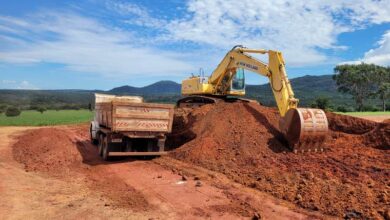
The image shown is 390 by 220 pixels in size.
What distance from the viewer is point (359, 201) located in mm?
7234

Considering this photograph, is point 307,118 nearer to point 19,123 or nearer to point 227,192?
point 227,192

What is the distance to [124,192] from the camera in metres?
8.49

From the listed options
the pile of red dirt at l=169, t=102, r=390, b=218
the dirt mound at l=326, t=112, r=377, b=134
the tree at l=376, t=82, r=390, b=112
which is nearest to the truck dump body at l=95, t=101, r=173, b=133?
the pile of red dirt at l=169, t=102, r=390, b=218

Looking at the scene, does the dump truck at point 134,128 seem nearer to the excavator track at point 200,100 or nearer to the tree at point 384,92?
the excavator track at point 200,100

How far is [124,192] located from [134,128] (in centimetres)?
393

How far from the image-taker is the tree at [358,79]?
60125 millimetres

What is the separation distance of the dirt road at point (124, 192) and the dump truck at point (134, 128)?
0.53 metres

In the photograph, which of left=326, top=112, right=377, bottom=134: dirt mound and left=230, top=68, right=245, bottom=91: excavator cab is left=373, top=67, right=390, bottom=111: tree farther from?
left=326, top=112, right=377, bottom=134: dirt mound

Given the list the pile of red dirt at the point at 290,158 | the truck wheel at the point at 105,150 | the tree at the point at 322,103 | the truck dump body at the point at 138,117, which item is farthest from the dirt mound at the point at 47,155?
the tree at the point at 322,103

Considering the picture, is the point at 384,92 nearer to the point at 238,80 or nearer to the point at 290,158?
the point at 238,80

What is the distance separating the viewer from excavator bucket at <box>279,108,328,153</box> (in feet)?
39.4

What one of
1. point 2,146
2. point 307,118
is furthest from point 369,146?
point 2,146

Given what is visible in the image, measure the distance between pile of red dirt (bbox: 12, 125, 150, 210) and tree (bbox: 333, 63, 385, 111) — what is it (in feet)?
171

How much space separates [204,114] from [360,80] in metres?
51.3
